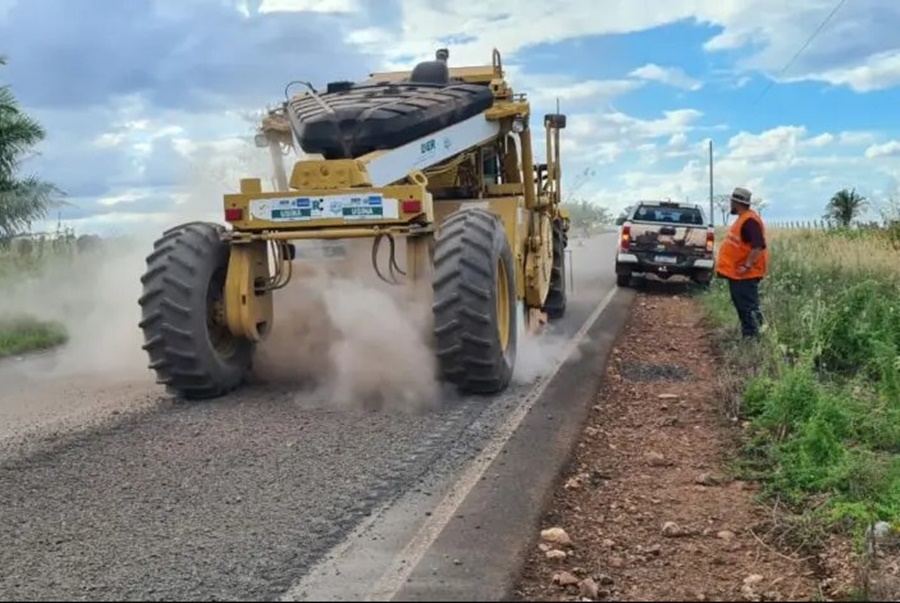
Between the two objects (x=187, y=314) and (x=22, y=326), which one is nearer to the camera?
(x=187, y=314)

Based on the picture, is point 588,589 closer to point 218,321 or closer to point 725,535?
point 725,535

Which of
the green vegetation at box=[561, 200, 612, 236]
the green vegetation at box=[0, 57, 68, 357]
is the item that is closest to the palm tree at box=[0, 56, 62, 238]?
the green vegetation at box=[0, 57, 68, 357]

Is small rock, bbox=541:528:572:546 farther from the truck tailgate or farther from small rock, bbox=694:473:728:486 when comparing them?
the truck tailgate

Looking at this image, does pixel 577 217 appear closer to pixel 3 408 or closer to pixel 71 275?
pixel 71 275

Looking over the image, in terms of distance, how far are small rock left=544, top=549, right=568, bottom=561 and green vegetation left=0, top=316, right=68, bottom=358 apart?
10.1 meters

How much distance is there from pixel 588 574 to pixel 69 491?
304 centimetres

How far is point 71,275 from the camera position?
56.9ft

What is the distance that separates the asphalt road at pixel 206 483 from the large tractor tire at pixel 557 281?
5.28 meters

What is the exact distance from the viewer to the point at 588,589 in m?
4.16

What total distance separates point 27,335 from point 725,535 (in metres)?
11.5

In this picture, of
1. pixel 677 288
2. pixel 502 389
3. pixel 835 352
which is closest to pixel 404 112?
pixel 502 389

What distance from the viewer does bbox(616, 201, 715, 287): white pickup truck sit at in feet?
61.4

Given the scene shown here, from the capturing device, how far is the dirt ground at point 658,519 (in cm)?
429

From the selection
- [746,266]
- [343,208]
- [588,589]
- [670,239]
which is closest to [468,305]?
[343,208]
